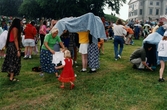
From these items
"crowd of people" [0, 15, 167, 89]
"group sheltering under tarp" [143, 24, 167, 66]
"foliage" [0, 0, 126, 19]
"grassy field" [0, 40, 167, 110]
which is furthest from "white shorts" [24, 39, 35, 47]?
"foliage" [0, 0, 126, 19]

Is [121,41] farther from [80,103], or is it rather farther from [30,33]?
[80,103]

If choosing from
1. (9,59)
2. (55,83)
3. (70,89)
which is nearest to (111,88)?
(70,89)

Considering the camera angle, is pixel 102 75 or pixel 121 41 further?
pixel 121 41

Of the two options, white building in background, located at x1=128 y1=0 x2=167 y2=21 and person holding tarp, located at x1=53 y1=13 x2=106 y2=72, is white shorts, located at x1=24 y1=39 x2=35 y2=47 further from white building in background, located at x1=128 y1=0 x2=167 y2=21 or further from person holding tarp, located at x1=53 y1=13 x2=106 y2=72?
white building in background, located at x1=128 y1=0 x2=167 y2=21

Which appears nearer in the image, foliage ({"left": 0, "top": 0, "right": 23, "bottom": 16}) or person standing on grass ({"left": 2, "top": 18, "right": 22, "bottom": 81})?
person standing on grass ({"left": 2, "top": 18, "right": 22, "bottom": 81})

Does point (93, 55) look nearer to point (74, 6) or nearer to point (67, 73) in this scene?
point (67, 73)

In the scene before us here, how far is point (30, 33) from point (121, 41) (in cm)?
413

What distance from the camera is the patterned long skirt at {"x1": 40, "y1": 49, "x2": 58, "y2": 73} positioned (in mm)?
6799

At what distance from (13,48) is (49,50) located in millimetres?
1011

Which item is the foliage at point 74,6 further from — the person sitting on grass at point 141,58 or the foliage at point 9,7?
the person sitting on grass at point 141,58

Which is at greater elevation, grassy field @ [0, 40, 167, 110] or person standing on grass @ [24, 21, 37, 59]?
person standing on grass @ [24, 21, 37, 59]

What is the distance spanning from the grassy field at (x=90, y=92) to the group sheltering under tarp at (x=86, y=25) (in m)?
1.36

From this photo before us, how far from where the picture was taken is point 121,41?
10062 mm

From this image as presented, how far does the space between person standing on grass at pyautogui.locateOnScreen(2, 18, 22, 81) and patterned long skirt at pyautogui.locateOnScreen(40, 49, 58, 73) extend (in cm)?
71
